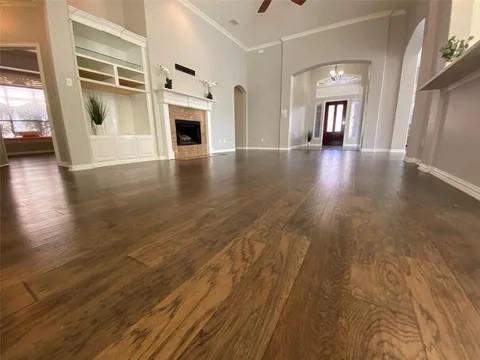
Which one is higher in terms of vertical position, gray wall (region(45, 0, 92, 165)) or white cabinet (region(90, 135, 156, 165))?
gray wall (region(45, 0, 92, 165))

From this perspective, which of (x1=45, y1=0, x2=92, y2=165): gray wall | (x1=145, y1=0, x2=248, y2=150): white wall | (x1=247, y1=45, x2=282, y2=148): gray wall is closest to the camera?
(x1=45, y1=0, x2=92, y2=165): gray wall

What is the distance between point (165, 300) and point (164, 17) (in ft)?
17.3

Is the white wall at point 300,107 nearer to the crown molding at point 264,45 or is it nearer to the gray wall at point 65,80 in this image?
the crown molding at point 264,45

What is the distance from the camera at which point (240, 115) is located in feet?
24.6

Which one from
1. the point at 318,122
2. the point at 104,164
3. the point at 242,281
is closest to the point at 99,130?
the point at 104,164

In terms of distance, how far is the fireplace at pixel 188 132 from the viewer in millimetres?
4662

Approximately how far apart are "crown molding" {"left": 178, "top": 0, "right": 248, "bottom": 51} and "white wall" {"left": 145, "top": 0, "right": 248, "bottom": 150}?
0.08m

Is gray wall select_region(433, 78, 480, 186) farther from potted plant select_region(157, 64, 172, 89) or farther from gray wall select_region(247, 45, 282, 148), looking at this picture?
gray wall select_region(247, 45, 282, 148)

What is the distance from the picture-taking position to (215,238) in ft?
3.24

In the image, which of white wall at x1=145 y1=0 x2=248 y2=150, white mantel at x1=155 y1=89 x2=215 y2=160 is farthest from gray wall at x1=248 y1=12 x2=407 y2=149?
white mantel at x1=155 y1=89 x2=215 y2=160

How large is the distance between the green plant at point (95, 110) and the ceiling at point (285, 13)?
3.11 metres

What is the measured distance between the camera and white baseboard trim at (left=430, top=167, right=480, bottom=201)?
1615 mm

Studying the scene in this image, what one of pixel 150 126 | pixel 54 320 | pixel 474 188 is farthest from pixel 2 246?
pixel 150 126

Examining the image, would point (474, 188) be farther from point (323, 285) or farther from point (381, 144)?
point (381, 144)
